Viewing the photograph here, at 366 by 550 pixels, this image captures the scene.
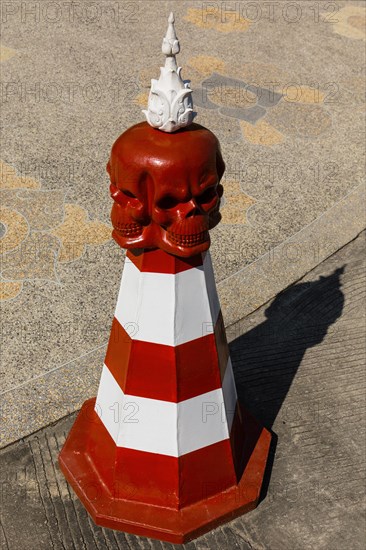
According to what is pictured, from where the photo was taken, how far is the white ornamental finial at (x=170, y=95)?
262cm

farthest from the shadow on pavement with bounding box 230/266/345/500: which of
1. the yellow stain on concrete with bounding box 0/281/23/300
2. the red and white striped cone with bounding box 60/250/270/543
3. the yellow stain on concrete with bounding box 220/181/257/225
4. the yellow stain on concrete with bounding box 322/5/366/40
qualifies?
the yellow stain on concrete with bounding box 322/5/366/40

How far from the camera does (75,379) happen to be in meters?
4.46

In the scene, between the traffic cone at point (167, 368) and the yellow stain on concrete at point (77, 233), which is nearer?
the traffic cone at point (167, 368)

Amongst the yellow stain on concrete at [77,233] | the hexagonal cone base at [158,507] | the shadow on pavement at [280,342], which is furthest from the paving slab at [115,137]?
the hexagonal cone base at [158,507]

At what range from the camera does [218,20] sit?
9.53 m

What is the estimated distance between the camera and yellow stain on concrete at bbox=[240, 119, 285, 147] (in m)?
7.12

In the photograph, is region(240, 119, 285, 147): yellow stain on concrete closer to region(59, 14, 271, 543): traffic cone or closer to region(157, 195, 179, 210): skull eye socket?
region(59, 14, 271, 543): traffic cone

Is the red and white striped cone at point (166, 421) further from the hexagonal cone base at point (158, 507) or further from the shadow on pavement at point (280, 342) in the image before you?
the shadow on pavement at point (280, 342)

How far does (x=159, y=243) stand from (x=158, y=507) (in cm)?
153

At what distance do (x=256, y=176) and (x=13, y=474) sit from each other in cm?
391

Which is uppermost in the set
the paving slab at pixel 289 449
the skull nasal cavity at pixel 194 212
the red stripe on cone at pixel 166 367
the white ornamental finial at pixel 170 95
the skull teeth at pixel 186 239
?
the white ornamental finial at pixel 170 95

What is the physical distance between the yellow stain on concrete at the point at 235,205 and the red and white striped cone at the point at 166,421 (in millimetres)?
2567

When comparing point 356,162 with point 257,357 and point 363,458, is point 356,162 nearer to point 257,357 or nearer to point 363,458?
point 257,357

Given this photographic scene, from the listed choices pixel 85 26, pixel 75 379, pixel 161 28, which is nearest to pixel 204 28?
pixel 161 28
